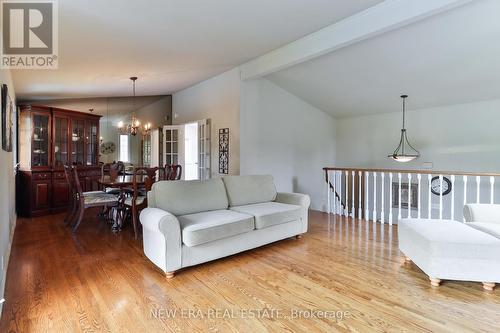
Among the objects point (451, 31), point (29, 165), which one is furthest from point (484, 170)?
point (29, 165)

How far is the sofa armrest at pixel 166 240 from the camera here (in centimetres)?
248

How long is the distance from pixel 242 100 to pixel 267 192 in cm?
196

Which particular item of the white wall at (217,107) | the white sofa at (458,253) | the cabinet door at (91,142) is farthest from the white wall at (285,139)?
the cabinet door at (91,142)

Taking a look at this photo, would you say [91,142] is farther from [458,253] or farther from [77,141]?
[458,253]

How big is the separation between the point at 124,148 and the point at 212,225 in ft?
17.3

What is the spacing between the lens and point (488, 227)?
2.66m

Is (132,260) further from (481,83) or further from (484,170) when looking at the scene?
(484,170)

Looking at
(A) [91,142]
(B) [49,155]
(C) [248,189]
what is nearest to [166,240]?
(C) [248,189]

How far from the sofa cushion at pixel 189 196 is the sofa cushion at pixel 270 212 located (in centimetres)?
27

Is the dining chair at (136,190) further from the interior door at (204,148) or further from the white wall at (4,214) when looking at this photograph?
the interior door at (204,148)

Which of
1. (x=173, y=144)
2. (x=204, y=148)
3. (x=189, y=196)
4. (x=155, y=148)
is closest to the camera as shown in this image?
(x=189, y=196)

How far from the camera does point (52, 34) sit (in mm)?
2988

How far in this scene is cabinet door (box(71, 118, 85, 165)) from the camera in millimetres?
5688

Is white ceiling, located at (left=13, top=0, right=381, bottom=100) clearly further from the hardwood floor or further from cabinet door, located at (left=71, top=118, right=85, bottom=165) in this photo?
the hardwood floor
